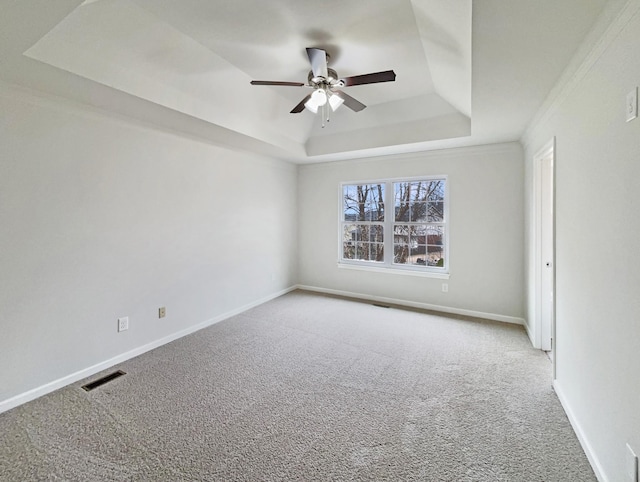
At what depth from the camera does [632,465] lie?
3.99ft

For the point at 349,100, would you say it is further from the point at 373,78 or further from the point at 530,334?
the point at 530,334

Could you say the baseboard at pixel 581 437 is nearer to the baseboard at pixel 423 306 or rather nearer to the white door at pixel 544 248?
the white door at pixel 544 248

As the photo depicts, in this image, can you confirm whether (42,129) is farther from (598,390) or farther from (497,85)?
(598,390)

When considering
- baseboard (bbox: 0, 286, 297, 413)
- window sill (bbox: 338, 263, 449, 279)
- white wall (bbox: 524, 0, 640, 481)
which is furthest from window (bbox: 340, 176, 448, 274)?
baseboard (bbox: 0, 286, 297, 413)

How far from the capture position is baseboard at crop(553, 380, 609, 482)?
151 cm

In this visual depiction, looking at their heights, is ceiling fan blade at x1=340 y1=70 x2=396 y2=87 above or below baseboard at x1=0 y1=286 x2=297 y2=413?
above

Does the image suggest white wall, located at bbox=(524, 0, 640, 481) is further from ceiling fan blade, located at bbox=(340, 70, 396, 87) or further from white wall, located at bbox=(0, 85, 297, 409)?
Result: white wall, located at bbox=(0, 85, 297, 409)

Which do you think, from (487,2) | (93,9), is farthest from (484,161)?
(93,9)

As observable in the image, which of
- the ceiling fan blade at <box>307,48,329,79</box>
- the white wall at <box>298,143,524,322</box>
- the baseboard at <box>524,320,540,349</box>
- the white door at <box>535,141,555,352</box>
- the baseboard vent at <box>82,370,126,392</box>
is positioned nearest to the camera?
the ceiling fan blade at <box>307,48,329,79</box>

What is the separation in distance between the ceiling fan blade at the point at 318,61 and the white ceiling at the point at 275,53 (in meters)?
0.19

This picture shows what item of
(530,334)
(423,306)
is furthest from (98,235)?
(530,334)

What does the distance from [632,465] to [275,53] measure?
11.2ft

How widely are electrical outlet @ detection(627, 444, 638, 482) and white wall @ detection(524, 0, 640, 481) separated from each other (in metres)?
0.04

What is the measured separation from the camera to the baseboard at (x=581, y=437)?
1.51m
